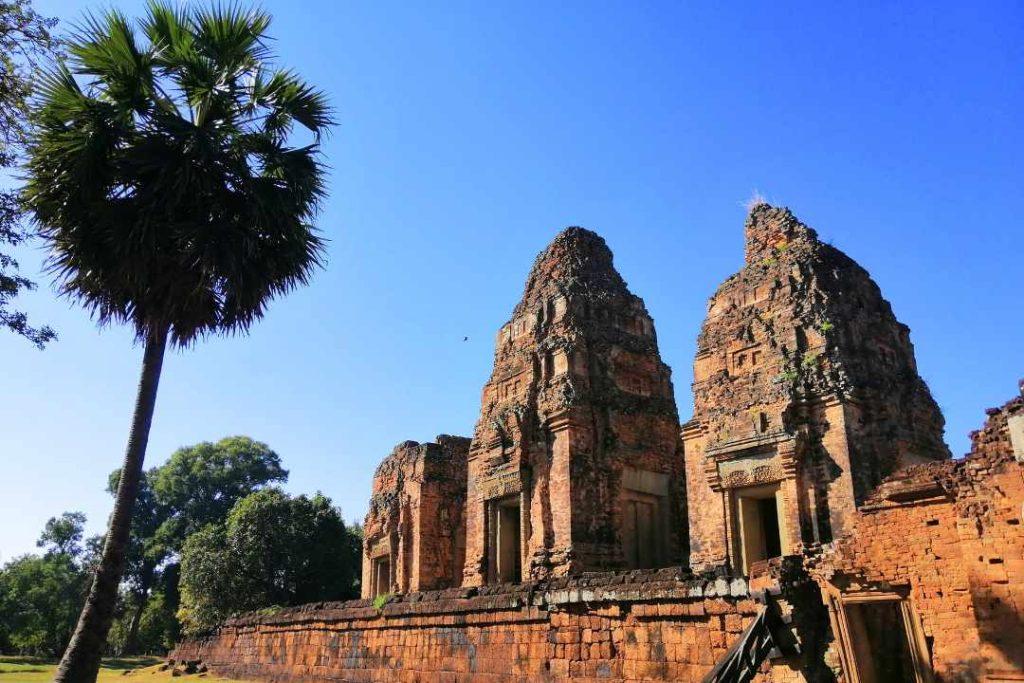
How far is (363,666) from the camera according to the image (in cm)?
1533

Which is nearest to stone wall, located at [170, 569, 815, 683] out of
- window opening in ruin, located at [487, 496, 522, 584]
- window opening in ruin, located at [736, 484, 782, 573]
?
window opening in ruin, located at [736, 484, 782, 573]

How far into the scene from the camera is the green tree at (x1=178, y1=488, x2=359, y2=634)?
3000 cm

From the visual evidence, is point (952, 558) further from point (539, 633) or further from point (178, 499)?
point (178, 499)

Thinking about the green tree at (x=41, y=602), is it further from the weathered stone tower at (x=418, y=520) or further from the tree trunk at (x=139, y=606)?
the weathered stone tower at (x=418, y=520)

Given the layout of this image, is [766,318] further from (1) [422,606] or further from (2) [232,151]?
(2) [232,151]

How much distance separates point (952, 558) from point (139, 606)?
145 feet

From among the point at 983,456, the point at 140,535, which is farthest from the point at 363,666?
the point at 140,535

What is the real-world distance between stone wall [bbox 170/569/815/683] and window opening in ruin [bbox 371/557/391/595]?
5693 mm

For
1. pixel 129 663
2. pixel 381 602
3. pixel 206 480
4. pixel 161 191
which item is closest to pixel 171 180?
pixel 161 191

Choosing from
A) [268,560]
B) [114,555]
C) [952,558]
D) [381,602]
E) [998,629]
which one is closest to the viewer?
[998,629]

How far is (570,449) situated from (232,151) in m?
8.54

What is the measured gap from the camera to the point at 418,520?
21.9 m

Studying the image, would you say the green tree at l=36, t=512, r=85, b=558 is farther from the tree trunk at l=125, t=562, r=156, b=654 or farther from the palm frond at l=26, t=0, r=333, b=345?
the palm frond at l=26, t=0, r=333, b=345

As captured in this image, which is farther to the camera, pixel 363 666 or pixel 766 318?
pixel 363 666
